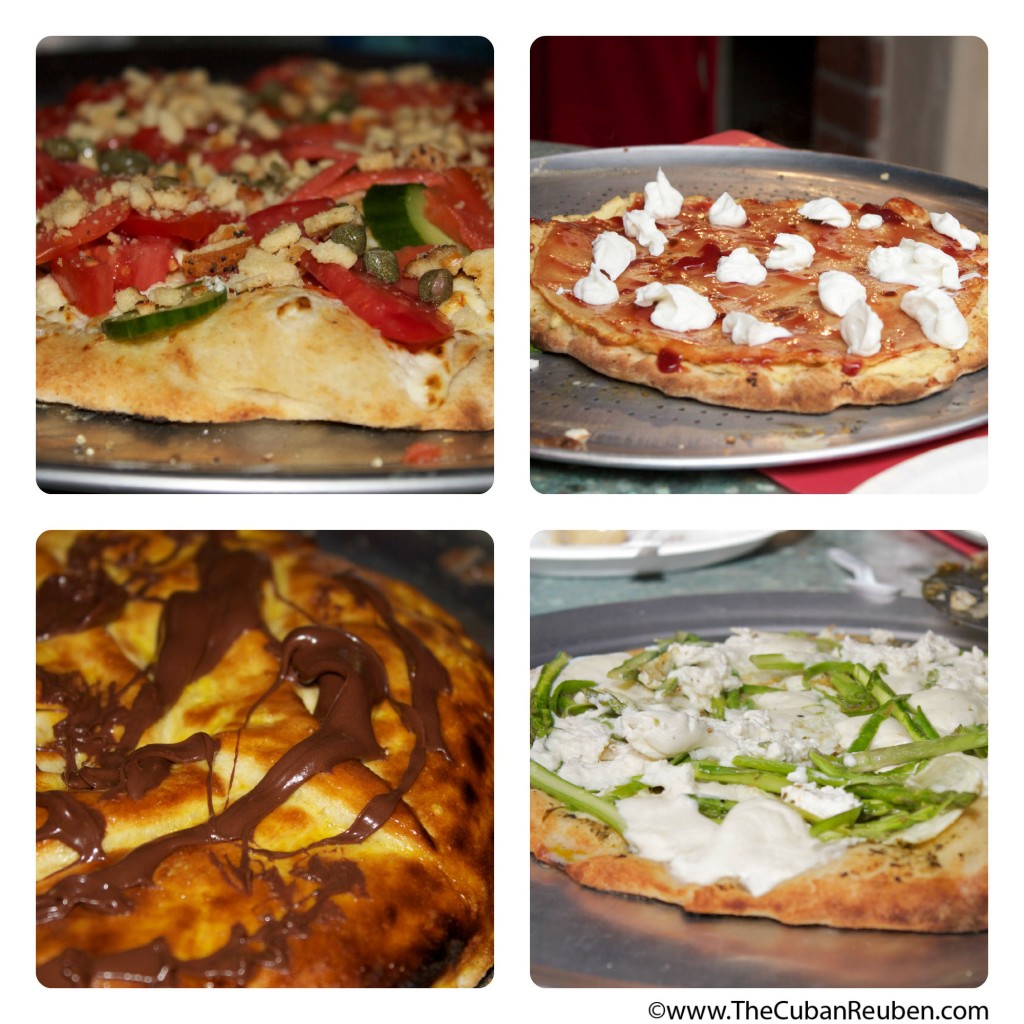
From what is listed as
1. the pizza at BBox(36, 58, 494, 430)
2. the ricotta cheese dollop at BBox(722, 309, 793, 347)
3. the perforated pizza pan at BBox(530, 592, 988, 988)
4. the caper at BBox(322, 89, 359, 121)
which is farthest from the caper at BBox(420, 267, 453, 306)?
the caper at BBox(322, 89, 359, 121)

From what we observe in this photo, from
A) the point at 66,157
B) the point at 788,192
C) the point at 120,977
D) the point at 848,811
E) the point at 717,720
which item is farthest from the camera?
the point at 66,157

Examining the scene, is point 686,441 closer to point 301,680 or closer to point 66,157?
point 301,680

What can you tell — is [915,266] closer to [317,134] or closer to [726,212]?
[726,212]

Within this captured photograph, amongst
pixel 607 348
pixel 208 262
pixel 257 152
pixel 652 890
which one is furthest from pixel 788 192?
pixel 257 152

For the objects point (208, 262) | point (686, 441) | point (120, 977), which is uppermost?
point (208, 262)

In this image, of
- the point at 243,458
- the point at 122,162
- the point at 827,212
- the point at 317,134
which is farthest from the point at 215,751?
the point at 317,134

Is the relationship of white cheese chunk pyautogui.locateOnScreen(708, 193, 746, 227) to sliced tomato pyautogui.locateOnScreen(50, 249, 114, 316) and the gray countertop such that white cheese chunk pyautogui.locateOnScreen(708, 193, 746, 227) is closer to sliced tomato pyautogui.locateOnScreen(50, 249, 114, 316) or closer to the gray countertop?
the gray countertop
